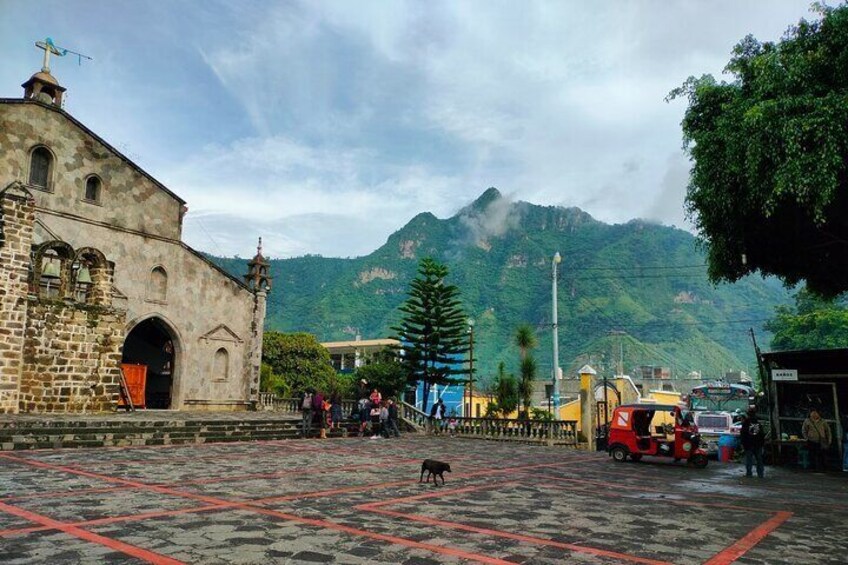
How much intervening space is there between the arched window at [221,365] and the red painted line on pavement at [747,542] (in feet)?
80.4

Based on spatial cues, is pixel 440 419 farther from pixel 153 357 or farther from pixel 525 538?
pixel 525 538

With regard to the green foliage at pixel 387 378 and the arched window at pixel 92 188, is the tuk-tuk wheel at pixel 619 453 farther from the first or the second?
the arched window at pixel 92 188

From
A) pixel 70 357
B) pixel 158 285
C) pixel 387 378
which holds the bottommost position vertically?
pixel 387 378

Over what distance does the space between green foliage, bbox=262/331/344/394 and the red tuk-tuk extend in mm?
33176

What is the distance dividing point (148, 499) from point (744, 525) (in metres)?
7.75

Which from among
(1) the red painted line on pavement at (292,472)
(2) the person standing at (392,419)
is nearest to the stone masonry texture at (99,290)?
(2) the person standing at (392,419)

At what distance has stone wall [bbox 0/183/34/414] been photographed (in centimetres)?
1720

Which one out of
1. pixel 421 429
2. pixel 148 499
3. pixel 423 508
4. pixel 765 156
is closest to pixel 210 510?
pixel 148 499

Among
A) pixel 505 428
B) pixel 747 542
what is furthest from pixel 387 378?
pixel 747 542

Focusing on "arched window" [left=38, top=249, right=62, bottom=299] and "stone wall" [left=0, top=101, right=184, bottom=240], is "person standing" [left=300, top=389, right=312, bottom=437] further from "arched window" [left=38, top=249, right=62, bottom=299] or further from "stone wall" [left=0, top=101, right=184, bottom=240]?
"stone wall" [left=0, top=101, right=184, bottom=240]

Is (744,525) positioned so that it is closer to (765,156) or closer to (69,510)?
(765,156)

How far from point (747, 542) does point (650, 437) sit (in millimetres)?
9548

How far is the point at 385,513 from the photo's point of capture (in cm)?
754

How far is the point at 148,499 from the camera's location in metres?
7.80
